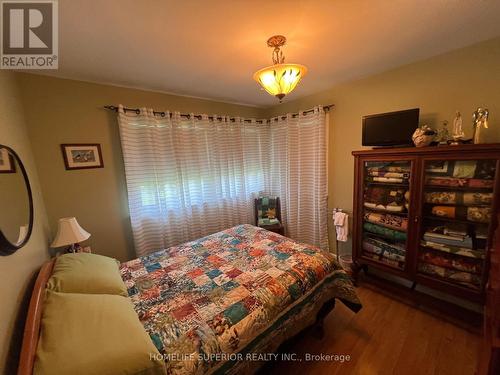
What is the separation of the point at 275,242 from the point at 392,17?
2049 millimetres

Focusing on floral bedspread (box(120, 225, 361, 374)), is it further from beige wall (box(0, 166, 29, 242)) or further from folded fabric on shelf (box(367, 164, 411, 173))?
folded fabric on shelf (box(367, 164, 411, 173))

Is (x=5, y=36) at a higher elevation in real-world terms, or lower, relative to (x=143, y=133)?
higher

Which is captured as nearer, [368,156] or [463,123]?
[463,123]

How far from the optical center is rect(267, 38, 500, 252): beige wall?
1688 millimetres

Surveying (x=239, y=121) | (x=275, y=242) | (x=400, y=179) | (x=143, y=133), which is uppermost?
(x=239, y=121)

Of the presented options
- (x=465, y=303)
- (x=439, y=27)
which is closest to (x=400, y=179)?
(x=439, y=27)

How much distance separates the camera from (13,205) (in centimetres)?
116

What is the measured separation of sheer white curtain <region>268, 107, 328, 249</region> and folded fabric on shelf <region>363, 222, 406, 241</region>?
721 mm

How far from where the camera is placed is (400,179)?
1.99m

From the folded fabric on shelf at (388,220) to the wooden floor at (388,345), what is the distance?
0.82 m

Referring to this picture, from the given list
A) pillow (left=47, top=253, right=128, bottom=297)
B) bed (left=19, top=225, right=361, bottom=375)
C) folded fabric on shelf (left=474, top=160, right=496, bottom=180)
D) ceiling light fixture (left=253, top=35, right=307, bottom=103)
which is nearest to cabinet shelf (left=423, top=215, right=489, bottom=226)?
folded fabric on shelf (left=474, top=160, right=496, bottom=180)

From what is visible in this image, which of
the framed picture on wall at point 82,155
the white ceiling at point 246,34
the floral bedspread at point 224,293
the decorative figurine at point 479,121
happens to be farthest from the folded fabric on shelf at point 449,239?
the framed picture on wall at point 82,155

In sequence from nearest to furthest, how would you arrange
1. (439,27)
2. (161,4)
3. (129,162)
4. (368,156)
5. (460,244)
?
(161,4)
(439,27)
(460,244)
(368,156)
(129,162)

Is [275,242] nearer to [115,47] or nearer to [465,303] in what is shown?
[465,303]
